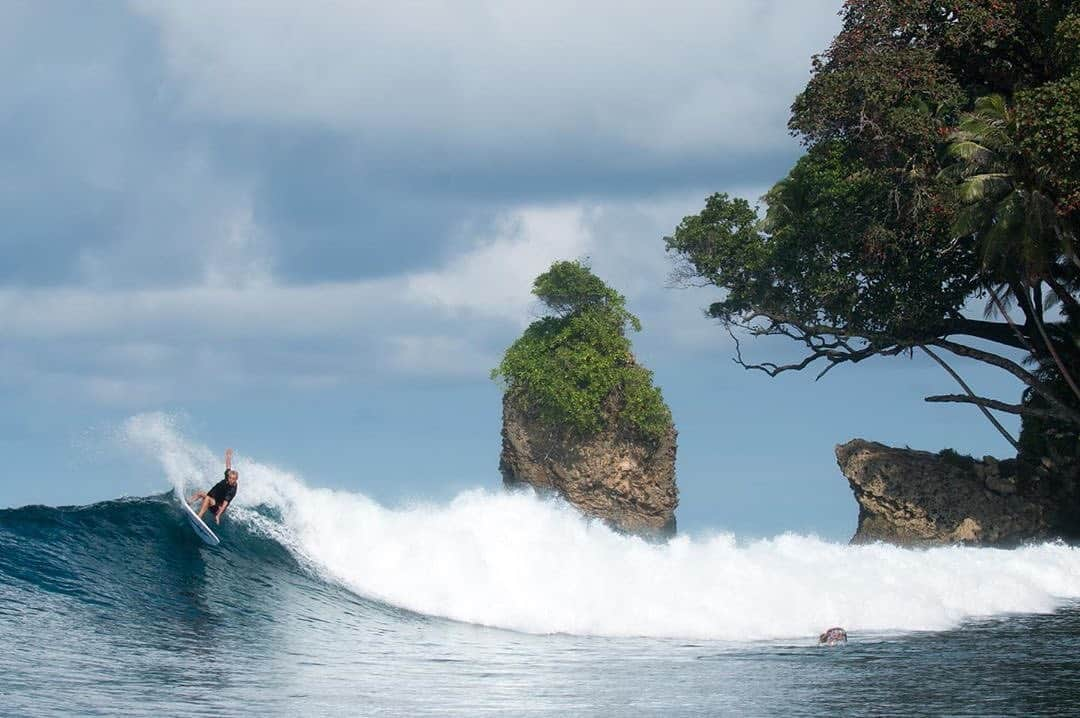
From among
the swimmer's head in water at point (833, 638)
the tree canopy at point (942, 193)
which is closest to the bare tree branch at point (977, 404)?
the tree canopy at point (942, 193)

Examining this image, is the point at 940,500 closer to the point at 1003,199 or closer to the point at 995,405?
the point at 995,405

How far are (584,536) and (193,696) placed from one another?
12963mm

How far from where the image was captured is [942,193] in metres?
31.5

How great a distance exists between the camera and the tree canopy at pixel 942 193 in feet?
96.8

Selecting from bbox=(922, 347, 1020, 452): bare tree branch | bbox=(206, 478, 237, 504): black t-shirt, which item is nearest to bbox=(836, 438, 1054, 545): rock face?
bbox=(922, 347, 1020, 452): bare tree branch

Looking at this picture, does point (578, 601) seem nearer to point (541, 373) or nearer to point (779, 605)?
point (779, 605)

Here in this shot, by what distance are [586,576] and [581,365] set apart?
85.8 feet

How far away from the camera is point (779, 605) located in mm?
20922

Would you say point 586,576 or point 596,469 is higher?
point 596,469

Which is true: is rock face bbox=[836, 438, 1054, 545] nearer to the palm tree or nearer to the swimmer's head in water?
the palm tree

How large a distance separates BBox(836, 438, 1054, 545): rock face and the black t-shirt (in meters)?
23.9

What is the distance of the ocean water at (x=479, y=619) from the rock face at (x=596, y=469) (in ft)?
62.8

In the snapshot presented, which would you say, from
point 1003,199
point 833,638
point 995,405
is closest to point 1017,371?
point 995,405

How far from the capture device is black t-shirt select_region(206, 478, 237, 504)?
22.2 m
